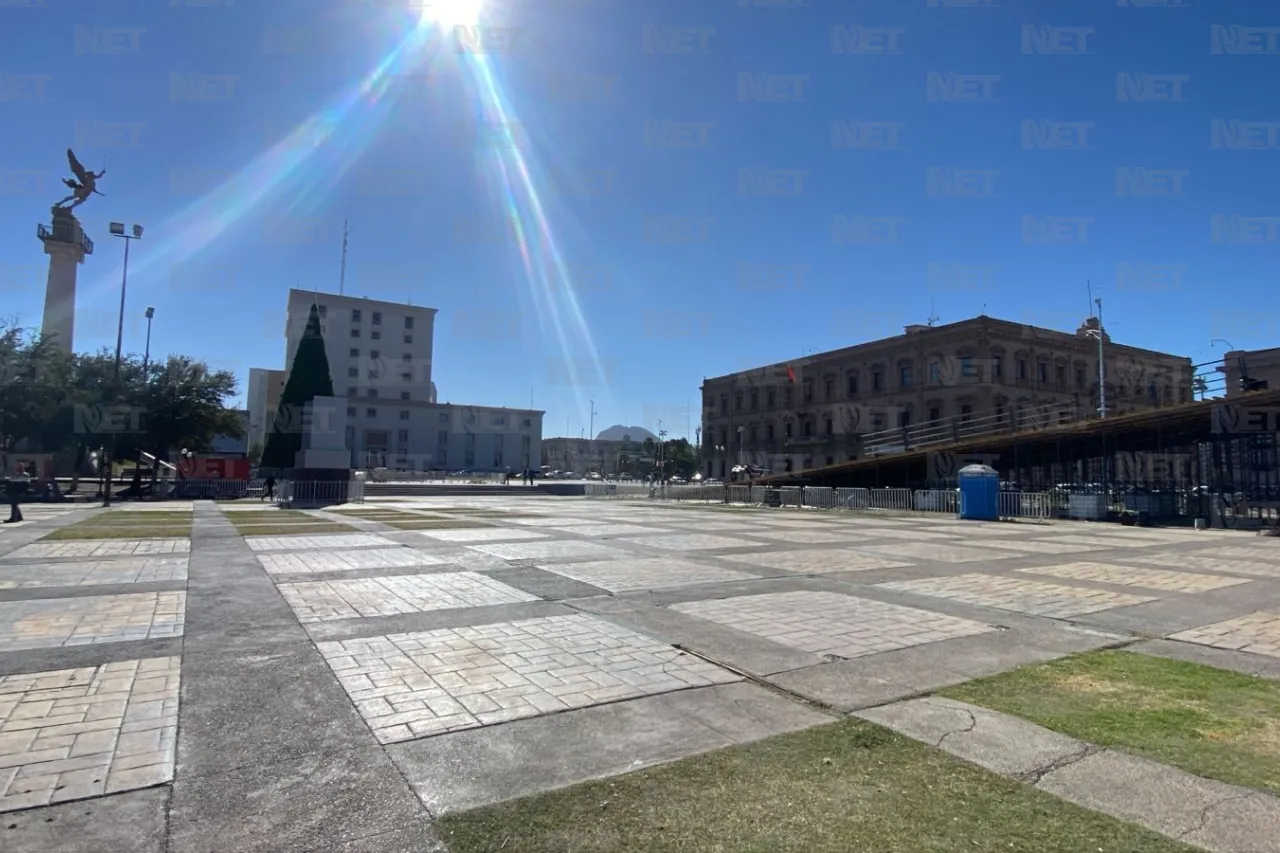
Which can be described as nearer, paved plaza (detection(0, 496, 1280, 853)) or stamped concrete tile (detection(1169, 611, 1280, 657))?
paved plaza (detection(0, 496, 1280, 853))

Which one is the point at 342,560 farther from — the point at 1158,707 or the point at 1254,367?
the point at 1254,367

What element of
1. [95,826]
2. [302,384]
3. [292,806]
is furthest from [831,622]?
[302,384]

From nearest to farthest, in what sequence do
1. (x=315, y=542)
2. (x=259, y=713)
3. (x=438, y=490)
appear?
(x=259, y=713) → (x=315, y=542) → (x=438, y=490)

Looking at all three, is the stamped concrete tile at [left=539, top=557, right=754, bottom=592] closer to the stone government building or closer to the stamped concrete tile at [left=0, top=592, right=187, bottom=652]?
the stamped concrete tile at [left=0, top=592, right=187, bottom=652]

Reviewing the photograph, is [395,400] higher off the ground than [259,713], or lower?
higher

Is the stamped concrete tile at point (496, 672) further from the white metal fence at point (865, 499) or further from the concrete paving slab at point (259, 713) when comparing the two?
the white metal fence at point (865, 499)

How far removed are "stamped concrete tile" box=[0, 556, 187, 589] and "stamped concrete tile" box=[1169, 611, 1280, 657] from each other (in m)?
12.1

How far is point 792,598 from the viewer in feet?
28.2

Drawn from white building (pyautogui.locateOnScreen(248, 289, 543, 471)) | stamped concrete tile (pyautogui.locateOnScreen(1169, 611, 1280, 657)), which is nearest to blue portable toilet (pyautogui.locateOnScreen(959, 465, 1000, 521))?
stamped concrete tile (pyautogui.locateOnScreen(1169, 611, 1280, 657))

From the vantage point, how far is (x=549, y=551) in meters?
13.3

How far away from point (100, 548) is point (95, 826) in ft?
40.2

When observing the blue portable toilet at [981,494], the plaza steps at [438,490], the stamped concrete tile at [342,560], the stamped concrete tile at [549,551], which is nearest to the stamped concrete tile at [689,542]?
the stamped concrete tile at [549,551]

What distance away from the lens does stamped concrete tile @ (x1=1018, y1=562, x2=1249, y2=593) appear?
32.6ft

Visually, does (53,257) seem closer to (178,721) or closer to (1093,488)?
(178,721)
